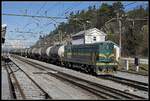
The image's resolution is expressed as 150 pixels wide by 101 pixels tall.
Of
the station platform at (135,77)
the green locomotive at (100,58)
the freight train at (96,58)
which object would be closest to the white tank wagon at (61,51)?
the freight train at (96,58)

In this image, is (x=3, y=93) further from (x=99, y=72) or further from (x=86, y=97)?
(x=99, y=72)

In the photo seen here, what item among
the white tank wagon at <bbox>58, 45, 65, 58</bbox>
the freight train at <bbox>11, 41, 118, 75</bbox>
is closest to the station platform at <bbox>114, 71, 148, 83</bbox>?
the freight train at <bbox>11, 41, 118, 75</bbox>

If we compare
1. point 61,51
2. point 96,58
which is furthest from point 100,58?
point 61,51

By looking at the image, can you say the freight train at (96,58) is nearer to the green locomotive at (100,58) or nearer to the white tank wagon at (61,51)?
the green locomotive at (100,58)

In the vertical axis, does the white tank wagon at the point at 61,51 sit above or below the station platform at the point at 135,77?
above

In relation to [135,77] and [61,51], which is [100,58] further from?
[61,51]

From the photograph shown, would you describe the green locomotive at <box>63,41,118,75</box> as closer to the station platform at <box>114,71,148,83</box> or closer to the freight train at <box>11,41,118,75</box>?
the freight train at <box>11,41,118,75</box>

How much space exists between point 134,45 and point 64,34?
2147 centimetres

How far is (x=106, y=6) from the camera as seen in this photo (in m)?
91.3

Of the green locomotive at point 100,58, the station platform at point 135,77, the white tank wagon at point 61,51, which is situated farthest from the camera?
the white tank wagon at point 61,51

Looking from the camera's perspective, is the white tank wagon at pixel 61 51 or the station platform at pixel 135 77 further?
the white tank wagon at pixel 61 51

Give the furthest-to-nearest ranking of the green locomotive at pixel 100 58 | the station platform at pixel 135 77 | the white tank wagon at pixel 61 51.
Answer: the white tank wagon at pixel 61 51, the green locomotive at pixel 100 58, the station platform at pixel 135 77

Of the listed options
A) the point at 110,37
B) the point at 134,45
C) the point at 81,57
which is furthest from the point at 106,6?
the point at 81,57

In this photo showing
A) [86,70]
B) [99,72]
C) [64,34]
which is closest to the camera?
[99,72]
